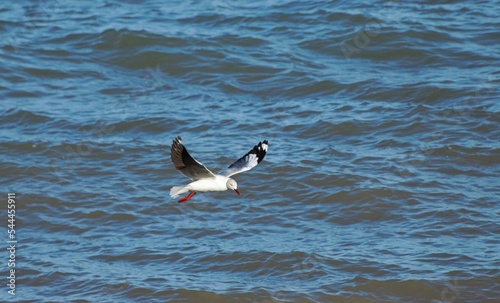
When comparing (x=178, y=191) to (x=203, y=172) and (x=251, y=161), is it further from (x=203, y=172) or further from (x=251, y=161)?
(x=251, y=161)

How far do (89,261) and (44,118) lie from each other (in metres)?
4.24

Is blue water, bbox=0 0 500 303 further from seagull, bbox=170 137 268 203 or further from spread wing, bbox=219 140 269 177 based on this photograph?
spread wing, bbox=219 140 269 177

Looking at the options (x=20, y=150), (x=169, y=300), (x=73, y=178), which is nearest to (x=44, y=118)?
(x=20, y=150)

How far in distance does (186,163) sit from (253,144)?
4.12 m

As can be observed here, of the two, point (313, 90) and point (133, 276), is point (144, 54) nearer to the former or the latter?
point (313, 90)

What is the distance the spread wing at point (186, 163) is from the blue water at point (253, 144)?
1.18m

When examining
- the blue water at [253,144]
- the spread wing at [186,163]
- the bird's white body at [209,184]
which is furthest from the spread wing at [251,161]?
the blue water at [253,144]

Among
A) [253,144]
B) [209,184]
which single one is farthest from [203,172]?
[253,144]

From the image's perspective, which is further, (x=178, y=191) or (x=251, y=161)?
(x=251, y=161)

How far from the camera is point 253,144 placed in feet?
38.7

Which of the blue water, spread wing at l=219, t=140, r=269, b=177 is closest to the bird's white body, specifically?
spread wing at l=219, t=140, r=269, b=177

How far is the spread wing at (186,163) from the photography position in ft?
24.5

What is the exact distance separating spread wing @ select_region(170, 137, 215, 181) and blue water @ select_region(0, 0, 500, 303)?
1175 millimetres

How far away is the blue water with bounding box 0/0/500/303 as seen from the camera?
28.6 ft
